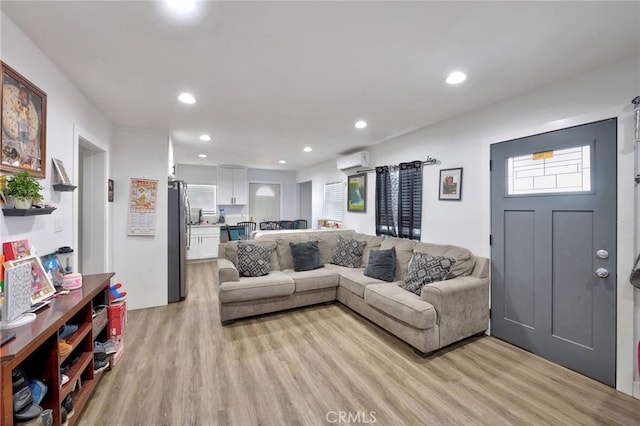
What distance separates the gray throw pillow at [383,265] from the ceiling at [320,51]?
5.79 ft

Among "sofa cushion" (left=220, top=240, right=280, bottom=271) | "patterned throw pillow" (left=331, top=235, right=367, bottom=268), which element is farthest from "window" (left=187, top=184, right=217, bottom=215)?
"patterned throw pillow" (left=331, top=235, right=367, bottom=268)

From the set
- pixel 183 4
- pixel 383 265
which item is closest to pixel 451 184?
pixel 383 265

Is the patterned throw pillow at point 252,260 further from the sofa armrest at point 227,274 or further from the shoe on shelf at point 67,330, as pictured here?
the shoe on shelf at point 67,330

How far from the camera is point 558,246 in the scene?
2.27 meters

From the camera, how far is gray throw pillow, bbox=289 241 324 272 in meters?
3.72

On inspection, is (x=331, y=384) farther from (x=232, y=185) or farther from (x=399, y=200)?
(x=232, y=185)

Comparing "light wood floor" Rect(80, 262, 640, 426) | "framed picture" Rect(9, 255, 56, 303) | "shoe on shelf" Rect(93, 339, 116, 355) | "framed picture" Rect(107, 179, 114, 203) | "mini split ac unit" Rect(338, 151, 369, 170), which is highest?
"mini split ac unit" Rect(338, 151, 369, 170)

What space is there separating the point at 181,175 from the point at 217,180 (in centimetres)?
86

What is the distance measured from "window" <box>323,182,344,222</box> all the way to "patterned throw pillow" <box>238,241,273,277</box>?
7.56 ft

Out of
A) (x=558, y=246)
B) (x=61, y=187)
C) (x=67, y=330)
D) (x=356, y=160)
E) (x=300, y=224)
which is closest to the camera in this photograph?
(x=67, y=330)

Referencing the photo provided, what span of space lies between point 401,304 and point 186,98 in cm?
292

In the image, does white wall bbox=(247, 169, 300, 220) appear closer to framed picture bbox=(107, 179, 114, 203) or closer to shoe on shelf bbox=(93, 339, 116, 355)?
framed picture bbox=(107, 179, 114, 203)

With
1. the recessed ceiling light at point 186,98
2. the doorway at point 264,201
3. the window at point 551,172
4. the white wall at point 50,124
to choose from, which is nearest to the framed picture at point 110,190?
the white wall at point 50,124

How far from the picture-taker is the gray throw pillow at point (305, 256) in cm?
372
